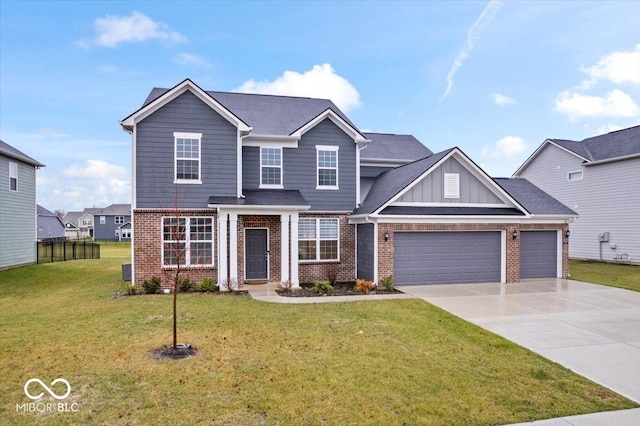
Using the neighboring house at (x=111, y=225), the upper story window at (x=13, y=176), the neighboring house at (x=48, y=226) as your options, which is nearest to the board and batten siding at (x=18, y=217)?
the upper story window at (x=13, y=176)

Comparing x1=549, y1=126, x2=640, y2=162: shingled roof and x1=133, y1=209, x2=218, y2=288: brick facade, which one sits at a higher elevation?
x1=549, y1=126, x2=640, y2=162: shingled roof

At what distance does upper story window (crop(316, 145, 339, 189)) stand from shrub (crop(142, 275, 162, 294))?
7.15 metres

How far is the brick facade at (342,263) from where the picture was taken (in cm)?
1653

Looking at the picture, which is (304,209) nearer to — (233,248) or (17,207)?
(233,248)

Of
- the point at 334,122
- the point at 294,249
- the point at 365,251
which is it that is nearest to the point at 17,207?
the point at 294,249

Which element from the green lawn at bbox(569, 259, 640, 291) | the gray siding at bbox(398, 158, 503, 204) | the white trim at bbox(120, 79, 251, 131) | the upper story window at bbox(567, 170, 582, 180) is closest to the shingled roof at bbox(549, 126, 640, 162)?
the upper story window at bbox(567, 170, 582, 180)

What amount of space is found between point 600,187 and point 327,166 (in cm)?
1865

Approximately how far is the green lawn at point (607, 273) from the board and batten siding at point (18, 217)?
27176 millimetres

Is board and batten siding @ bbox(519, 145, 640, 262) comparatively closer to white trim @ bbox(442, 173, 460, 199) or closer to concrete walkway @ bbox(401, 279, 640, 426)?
concrete walkway @ bbox(401, 279, 640, 426)

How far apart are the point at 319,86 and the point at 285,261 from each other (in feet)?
49.0

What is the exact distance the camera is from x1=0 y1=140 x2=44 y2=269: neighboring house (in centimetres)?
2039

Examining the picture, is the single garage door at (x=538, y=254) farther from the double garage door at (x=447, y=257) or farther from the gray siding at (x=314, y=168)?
the gray siding at (x=314, y=168)

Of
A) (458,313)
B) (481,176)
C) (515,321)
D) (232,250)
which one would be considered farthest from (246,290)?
(481,176)

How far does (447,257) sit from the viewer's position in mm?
15742
